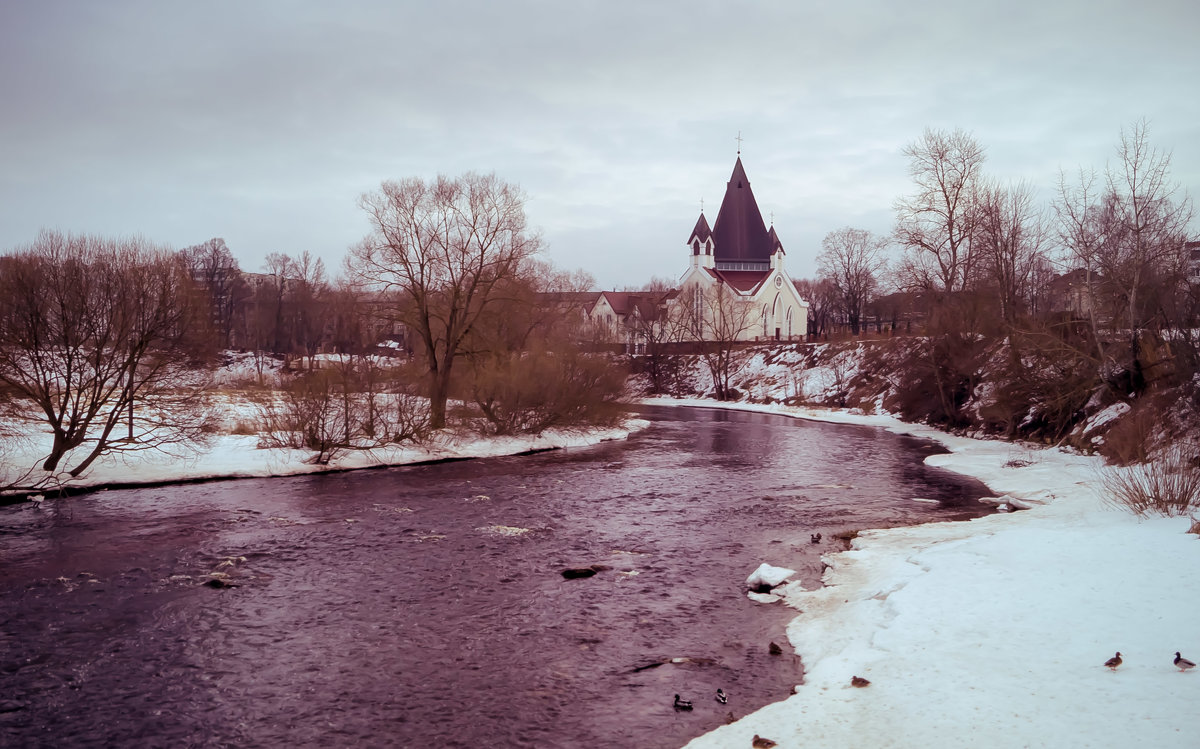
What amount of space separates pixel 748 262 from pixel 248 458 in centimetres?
7642

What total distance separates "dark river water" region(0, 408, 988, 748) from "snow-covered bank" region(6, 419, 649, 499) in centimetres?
123

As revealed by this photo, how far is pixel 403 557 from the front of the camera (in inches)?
590

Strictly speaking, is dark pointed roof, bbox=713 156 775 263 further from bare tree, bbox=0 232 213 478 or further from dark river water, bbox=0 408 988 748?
bare tree, bbox=0 232 213 478

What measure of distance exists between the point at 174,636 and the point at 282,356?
248 feet

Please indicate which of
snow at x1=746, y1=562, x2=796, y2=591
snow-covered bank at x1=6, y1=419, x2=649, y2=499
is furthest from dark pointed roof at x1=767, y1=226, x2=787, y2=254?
snow at x1=746, y1=562, x2=796, y2=591

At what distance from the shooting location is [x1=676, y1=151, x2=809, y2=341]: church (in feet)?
297

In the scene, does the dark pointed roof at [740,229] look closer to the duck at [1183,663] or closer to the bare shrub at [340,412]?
the bare shrub at [340,412]

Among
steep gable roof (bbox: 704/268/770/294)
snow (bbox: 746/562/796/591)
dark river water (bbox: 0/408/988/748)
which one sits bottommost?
dark river water (bbox: 0/408/988/748)

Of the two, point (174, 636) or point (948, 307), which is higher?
point (948, 307)

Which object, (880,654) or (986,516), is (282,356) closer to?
(986,516)

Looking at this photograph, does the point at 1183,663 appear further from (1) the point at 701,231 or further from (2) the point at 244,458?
(1) the point at 701,231

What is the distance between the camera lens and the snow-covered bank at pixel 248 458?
896 inches

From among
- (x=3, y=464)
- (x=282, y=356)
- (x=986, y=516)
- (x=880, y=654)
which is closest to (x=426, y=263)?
(x=3, y=464)

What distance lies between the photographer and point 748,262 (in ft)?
313
